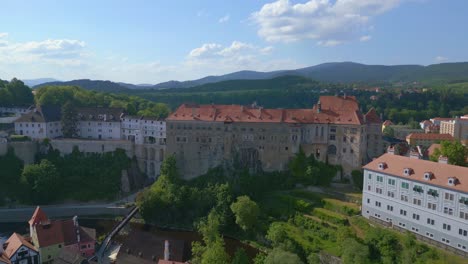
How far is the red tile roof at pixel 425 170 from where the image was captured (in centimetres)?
3884

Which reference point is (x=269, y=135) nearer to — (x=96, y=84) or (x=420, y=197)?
(x=420, y=197)

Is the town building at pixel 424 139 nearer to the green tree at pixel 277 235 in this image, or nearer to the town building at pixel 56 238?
the green tree at pixel 277 235

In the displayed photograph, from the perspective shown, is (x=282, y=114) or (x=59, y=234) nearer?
(x=59, y=234)

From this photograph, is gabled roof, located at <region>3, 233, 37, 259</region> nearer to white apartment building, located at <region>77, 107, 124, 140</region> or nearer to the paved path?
the paved path

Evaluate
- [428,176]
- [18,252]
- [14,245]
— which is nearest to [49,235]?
[14,245]

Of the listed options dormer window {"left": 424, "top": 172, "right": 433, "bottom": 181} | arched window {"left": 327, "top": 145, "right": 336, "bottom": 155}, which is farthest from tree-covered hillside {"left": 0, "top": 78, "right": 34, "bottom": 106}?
dormer window {"left": 424, "top": 172, "right": 433, "bottom": 181}

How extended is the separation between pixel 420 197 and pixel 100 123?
58.7 m

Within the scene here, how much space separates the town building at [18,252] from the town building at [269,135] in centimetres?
2846

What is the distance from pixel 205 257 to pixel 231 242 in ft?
46.5

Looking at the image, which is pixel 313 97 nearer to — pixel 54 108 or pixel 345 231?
pixel 54 108

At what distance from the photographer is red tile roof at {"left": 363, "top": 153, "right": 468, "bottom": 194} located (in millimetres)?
38844

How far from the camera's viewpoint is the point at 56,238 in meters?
42.7

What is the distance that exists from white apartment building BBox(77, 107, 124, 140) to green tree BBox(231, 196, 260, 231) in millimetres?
36046

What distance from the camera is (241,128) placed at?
62750 millimetres
